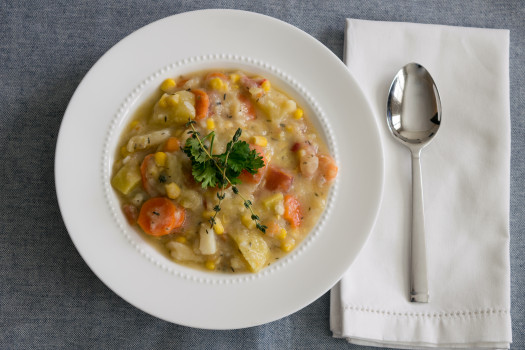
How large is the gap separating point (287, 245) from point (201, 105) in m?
1.33

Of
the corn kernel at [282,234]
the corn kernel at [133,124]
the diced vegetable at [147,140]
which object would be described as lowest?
the corn kernel at [282,234]

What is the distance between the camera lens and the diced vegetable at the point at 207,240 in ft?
12.0

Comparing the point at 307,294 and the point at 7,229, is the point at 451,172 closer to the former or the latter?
the point at 307,294

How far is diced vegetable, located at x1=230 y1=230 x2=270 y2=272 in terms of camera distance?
12.0ft

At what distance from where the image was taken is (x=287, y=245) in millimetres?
3766

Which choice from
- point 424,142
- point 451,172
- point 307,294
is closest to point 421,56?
point 424,142

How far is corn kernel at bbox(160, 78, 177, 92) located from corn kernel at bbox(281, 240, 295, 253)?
1575mm

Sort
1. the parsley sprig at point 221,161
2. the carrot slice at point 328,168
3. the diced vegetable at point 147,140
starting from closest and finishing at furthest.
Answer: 1. the parsley sprig at point 221,161
2. the diced vegetable at point 147,140
3. the carrot slice at point 328,168

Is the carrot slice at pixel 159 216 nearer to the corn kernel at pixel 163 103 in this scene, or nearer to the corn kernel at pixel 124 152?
the corn kernel at pixel 124 152

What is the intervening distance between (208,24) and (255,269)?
203 cm

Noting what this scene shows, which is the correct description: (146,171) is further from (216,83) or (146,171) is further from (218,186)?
(216,83)

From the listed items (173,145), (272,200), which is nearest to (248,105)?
(173,145)

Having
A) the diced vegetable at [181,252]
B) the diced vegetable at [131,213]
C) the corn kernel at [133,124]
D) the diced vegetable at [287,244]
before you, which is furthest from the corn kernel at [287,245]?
the corn kernel at [133,124]

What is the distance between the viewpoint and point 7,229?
412 centimetres
